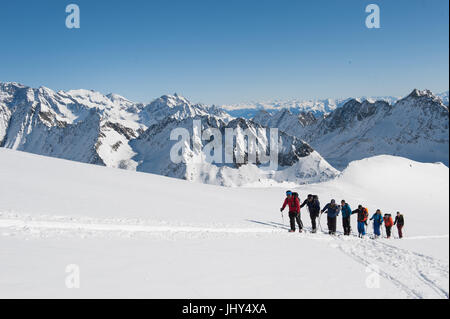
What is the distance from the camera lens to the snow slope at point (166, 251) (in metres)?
6.49

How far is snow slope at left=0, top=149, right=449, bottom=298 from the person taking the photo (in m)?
6.49

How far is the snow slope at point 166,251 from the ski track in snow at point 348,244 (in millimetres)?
41

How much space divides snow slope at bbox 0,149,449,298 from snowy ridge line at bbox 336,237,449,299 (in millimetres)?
46

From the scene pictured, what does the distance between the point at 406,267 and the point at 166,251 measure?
27.3ft

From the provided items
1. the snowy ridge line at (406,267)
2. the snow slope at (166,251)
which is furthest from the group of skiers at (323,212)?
the snowy ridge line at (406,267)

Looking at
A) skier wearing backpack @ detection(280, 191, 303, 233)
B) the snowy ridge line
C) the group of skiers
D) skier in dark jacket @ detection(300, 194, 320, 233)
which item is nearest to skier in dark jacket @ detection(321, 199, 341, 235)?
the group of skiers

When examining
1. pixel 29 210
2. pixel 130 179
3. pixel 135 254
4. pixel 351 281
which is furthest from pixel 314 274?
pixel 130 179

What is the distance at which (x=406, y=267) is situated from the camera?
9.66 m

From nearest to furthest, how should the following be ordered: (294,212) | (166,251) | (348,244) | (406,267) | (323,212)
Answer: (166,251) → (406,267) → (348,244) → (294,212) → (323,212)

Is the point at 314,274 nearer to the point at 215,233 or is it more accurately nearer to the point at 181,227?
the point at 215,233

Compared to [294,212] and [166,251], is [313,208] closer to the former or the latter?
[294,212]

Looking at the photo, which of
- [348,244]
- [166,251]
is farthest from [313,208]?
[166,251]
